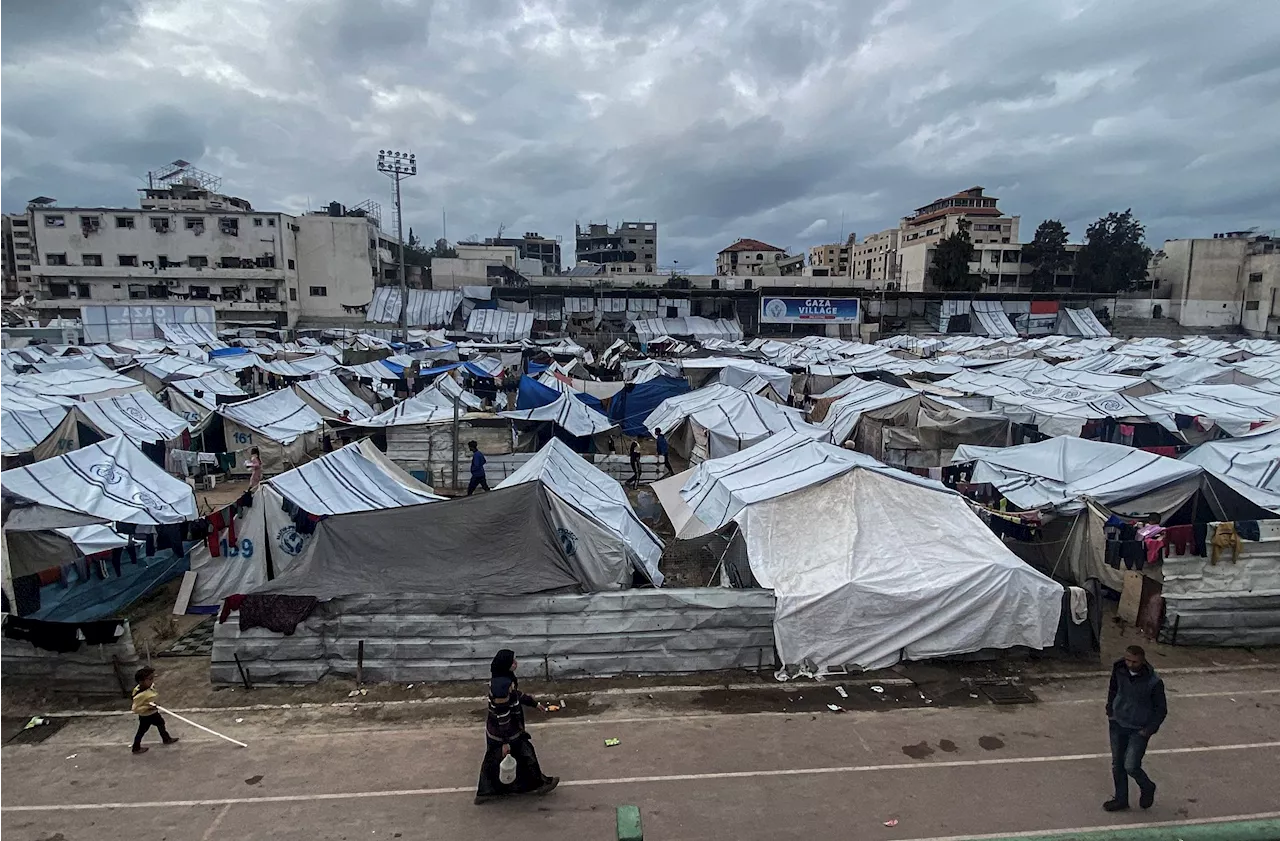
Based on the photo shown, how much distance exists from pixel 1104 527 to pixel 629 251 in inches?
3704

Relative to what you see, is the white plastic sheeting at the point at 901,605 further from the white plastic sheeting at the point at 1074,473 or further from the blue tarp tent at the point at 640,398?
the blue tarp tent at the point at 640,398

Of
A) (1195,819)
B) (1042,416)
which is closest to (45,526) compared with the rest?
(1195,819)

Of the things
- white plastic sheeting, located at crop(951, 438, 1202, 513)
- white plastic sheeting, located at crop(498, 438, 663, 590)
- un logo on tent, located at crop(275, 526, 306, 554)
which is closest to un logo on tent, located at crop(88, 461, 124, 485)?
un logo on tent, located at crop(275, 526, 306, 554)

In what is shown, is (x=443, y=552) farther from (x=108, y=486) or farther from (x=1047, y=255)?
(x=1047, y=255)

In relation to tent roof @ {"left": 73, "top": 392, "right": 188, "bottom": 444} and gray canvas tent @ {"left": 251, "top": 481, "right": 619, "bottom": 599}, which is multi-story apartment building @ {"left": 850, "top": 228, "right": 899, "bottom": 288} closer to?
tent roof @ {"left": 73, "top": 392, "right": 188, "bottom": 444}

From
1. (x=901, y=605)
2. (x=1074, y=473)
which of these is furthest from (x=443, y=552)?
(x=1074, y=473)

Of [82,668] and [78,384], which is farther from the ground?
[78,384]

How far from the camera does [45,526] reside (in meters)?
9.26

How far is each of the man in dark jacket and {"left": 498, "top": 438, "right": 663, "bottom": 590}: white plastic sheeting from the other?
5.57 m

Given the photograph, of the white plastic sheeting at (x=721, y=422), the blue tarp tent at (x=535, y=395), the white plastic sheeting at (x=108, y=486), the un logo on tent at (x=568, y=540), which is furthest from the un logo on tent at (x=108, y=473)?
the white plastic sheeting at (x=721, y=422)

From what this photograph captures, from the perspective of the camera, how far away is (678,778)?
6.26 metres

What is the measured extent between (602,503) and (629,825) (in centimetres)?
902

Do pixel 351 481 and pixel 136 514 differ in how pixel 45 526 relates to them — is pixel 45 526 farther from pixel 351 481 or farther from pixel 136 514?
pixel 351 481

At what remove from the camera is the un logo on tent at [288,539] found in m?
10.3
